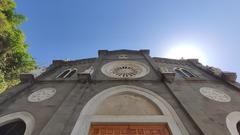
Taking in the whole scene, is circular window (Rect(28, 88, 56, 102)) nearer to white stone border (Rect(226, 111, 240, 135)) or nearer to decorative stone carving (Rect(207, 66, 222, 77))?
white stone border (Rect(226, 111, 240, 135))

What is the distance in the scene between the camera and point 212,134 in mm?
6555

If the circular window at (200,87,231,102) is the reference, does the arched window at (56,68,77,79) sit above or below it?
above

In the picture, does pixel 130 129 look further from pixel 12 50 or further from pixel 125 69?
pixel 12 50

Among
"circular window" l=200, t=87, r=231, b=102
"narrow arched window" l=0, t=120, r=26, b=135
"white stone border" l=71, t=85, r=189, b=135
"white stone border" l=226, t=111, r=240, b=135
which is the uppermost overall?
"circular window" l=200, t=87, r=231, b=102

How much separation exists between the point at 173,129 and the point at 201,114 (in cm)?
168

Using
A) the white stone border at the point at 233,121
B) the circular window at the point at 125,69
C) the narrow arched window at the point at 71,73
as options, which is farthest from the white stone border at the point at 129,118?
the narrow arched window at the point at 71,73

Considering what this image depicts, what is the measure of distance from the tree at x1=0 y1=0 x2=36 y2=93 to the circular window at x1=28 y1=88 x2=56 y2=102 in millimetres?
5857

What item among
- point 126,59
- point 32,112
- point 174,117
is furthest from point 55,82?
point 174,117

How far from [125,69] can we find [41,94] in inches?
247

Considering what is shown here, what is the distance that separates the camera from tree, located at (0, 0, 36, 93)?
1362 centimetres

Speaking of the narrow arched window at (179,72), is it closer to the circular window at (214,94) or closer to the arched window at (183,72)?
the arched window at (183,72)

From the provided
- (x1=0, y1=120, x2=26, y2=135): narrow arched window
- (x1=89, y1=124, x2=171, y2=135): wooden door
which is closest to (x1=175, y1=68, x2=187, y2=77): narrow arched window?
(x1=89, y1=124, x2=171, y2=135): wooden door

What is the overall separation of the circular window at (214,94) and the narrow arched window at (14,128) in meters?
9.59

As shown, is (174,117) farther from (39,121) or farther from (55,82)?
(55,82)
